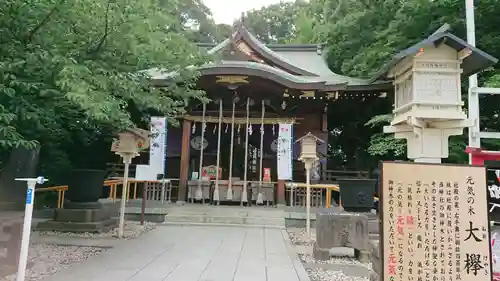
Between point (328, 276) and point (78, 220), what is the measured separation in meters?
5.27

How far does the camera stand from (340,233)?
19.7 ft

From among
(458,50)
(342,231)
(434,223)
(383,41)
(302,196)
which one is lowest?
(342,231)

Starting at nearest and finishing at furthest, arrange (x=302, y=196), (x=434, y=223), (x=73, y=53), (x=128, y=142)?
(x=434, y=223), (x=73, y=53), (x=128, y=142), (x=302, y=196)

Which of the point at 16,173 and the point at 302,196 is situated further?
the point at 302,196

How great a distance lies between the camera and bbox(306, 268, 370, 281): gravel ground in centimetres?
489

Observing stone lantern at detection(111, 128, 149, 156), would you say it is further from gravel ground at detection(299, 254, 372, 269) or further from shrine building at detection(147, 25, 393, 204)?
gravel ground at detection(299, 254, 372, 269)

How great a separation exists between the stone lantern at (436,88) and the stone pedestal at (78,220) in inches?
251

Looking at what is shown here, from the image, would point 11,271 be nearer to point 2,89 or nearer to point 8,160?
point 2,89

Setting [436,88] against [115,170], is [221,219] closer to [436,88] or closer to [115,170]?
[115,170]

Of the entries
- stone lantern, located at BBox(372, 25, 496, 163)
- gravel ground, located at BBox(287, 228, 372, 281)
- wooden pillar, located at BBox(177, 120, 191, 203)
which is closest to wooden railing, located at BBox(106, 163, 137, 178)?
wooden pillar, located at BBox(177, 120, 191, 203)

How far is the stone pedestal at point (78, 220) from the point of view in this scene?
7465mm

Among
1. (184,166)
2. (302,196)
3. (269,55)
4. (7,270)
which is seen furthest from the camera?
(269,55)

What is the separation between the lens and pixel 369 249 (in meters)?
5.97

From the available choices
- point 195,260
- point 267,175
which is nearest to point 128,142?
point 195,260
